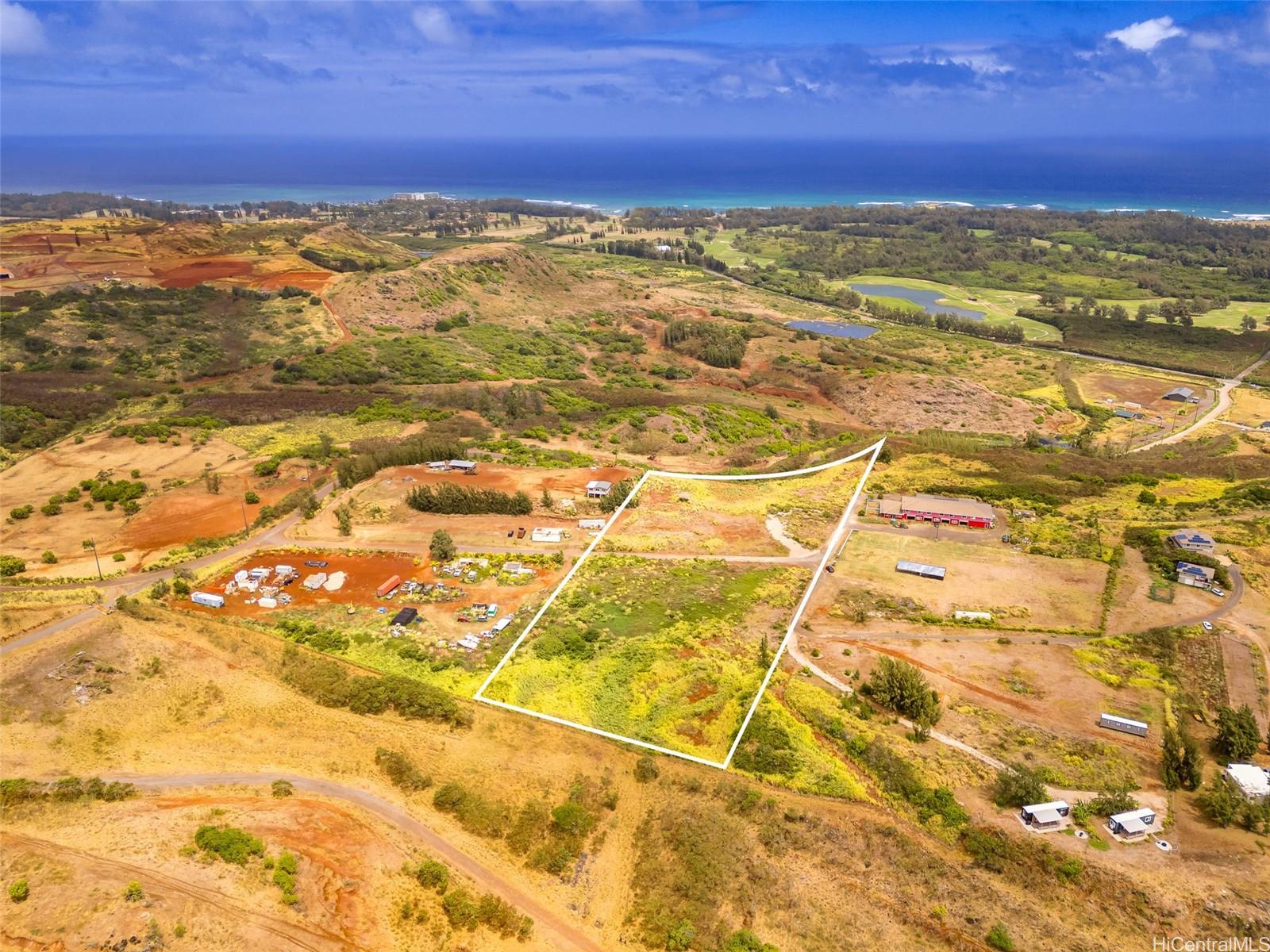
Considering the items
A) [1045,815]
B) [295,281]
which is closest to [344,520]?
[1045,815]

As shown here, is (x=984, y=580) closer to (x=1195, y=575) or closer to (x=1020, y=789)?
(x=1195, y=575)

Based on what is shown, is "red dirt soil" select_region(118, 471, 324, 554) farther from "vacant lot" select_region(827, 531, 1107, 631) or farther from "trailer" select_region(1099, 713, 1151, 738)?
"trailer" select_region(1099, 713, 1151, 738)

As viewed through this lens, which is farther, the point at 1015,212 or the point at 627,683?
the point at 1015,212

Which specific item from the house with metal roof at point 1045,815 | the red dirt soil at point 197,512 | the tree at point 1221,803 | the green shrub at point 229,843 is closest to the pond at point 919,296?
the tree at point 1221,803

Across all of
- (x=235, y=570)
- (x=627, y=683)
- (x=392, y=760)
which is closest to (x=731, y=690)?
(x=627, y=683)

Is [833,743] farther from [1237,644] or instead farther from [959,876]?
[1237,644]

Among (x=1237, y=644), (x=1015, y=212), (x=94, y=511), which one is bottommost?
(x=94, y=511)
